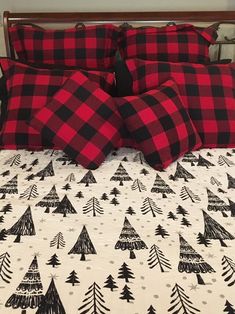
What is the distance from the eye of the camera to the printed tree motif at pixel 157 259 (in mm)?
958

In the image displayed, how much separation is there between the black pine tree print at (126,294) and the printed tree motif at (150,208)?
37cm

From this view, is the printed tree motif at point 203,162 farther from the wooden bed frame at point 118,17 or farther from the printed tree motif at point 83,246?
the wooden bed frame at point 118,17

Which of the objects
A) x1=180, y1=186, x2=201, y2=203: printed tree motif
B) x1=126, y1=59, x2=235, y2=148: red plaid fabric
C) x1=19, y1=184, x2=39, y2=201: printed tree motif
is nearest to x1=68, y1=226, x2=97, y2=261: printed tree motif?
x1=19, y1=184, x2=39, y2=201: printed tree motif

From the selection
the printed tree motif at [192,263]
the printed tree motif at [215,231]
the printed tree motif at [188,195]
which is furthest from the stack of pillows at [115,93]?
the printed tree motif at [192,263]

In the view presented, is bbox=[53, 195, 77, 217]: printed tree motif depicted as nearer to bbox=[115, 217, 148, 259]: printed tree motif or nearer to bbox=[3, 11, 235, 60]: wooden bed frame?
bbox=[115, 217, 148, 259]: printed tree motif

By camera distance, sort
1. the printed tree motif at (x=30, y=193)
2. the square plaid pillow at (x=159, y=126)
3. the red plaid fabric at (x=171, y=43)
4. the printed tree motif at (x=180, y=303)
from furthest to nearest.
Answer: the red plaid fabric at (x=171, y=43) → the square plaid pillow at (x=159, y=126) → the printed tree motif at (x=30, y=193) → the printed tree motif at (x=180, y=303)

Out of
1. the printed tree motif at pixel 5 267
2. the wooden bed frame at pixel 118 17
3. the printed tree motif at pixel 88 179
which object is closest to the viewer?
the printed tree motif at pixel 5 267

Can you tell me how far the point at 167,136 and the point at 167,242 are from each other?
65 cm

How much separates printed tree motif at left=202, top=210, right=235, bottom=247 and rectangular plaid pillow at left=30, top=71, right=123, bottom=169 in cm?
60

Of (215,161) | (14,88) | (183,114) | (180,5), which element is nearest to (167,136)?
(183,114)

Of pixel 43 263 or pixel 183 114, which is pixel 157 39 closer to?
pixel 183 114

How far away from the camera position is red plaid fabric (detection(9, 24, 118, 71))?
78.5 inches

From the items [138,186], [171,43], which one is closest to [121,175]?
[138,186]

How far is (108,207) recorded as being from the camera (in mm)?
1267
